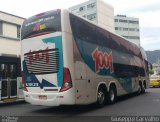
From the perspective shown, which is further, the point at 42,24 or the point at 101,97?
the point at 101,97

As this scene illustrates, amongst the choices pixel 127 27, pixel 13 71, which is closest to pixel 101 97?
pixel 13 71

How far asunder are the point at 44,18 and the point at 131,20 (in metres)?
120

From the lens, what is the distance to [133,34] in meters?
127

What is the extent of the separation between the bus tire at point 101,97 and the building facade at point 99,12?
286 feet

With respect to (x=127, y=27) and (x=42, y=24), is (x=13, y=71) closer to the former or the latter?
(x=42, y=24)

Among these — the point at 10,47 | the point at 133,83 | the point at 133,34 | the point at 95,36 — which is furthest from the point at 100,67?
the point at 133,34

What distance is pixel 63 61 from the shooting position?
10.8 meters

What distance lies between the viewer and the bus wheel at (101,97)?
42.2 feet

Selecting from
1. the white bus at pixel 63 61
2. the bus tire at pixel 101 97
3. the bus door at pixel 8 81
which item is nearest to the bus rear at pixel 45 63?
the white bus at pixel 63 61

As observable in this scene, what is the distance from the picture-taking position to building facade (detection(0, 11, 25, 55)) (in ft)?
93.5

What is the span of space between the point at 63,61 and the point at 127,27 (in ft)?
383

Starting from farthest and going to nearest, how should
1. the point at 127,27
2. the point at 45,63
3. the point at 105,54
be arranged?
the point at 127,27, the point at 105,54, the point at 45,63

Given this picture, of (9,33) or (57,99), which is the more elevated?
(9,33)

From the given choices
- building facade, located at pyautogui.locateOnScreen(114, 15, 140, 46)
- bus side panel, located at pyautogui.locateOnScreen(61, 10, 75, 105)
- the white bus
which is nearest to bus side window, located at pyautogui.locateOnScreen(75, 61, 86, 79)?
the white bus
